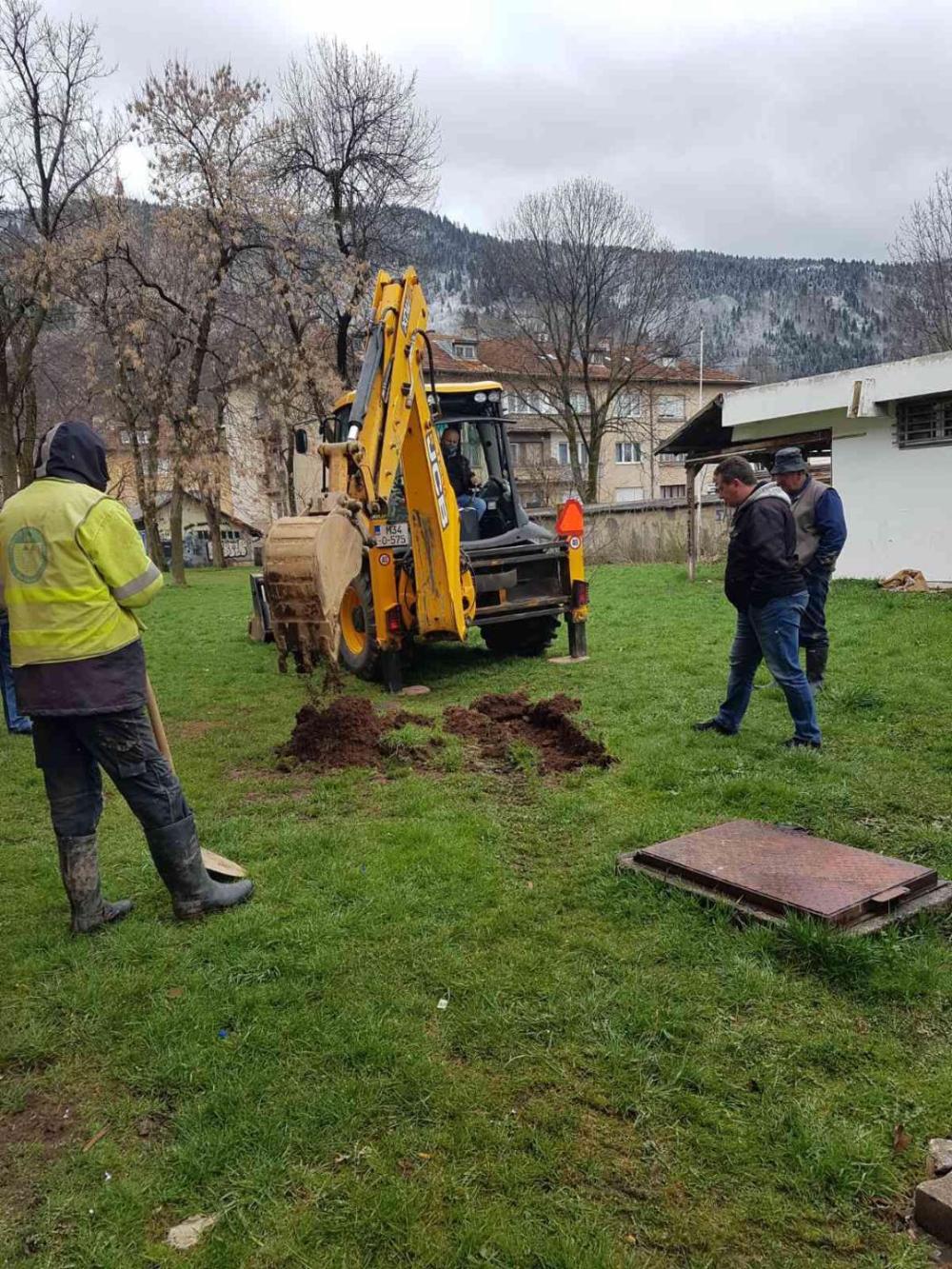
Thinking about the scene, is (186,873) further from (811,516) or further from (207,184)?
(207,184)

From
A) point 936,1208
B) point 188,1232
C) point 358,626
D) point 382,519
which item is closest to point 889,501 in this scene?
point 382,519

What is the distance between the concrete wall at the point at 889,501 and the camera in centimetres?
1518

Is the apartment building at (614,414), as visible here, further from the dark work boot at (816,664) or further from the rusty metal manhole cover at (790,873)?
the rusty metal manhole cover at (790,873)

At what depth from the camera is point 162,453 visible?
26.6 meters

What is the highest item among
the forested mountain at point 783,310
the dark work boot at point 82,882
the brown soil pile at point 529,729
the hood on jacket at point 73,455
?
the forested mountain at point 783,310

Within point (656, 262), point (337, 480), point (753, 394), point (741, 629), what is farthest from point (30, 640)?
point (656, 262)

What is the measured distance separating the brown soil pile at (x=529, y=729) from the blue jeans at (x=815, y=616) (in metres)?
1.98

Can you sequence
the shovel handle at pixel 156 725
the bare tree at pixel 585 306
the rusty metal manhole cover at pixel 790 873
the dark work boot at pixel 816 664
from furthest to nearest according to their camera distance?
the bare tree at pixel 585 306 → the dark work boot at pixel 816 664 → the shovel handle at pixel 156 725 → the rusty metal manhole cover at pixel 790 873

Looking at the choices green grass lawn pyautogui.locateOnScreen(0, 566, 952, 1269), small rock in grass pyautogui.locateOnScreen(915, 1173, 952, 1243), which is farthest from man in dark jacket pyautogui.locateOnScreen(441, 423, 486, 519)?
small rock in grass pyautogui.locateOnScreen(915, 1173, 952, 1243)

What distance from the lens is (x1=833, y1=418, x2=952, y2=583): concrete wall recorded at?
49.8 feet

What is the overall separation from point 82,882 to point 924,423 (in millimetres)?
15685

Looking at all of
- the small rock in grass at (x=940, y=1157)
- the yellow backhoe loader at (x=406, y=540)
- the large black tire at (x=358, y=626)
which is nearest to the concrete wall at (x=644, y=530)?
the yellow backhoe loader at (x=406, y=540)

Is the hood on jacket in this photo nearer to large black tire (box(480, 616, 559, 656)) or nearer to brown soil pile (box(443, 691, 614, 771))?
brown soil pile (box(443, 691, 614, 771))

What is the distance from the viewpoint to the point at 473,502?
391 inches
